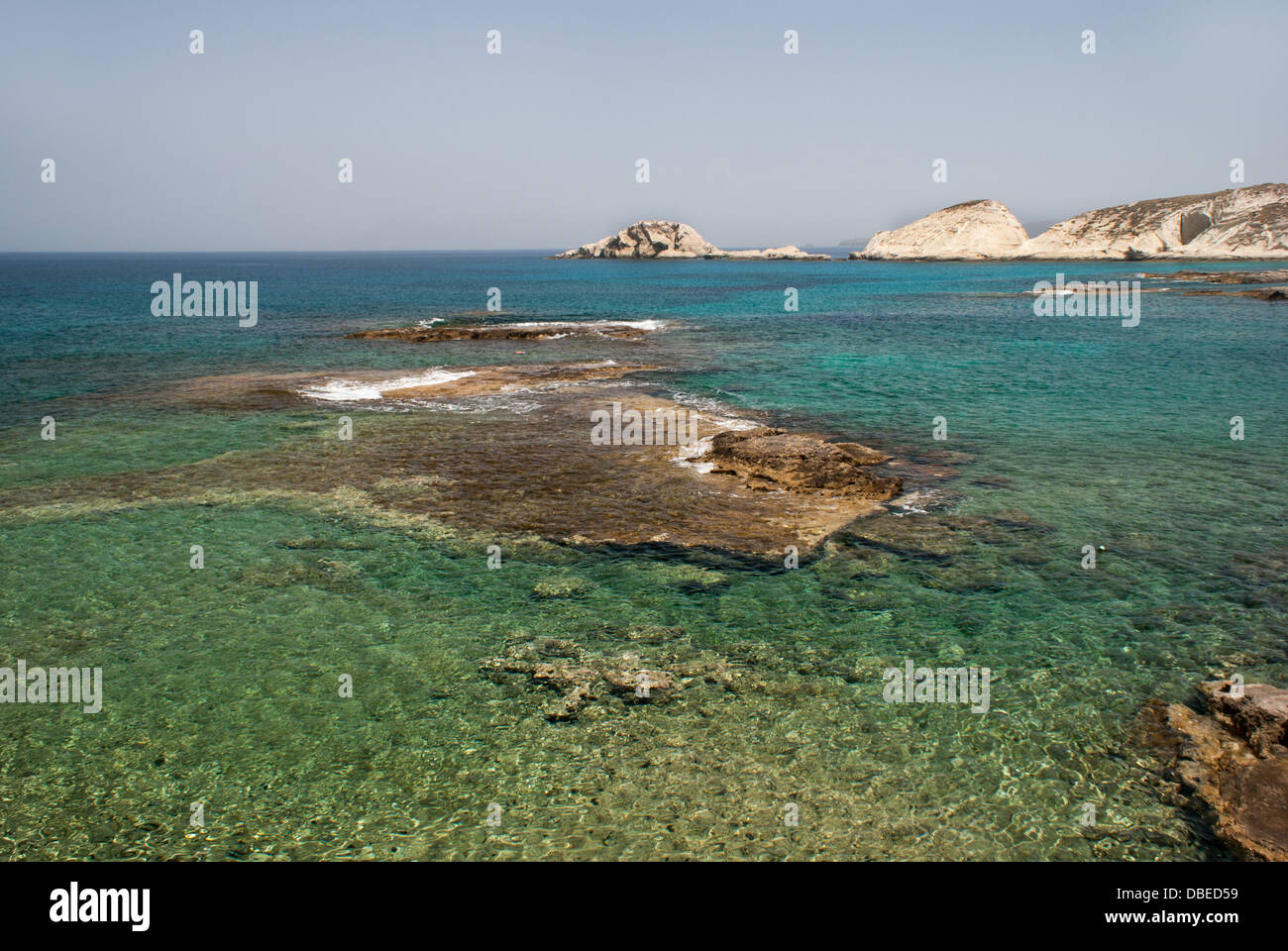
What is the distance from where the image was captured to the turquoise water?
28.5ft

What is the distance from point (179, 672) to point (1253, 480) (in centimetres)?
2329

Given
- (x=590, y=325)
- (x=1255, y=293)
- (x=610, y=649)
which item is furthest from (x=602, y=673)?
(x=1255, y=293)

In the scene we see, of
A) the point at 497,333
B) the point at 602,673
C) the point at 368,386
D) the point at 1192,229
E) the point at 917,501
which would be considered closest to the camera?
the point at 602,673

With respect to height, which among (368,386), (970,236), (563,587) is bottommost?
(563,587)

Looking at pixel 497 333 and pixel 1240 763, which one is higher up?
pixel 497 333

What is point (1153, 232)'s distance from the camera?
497ft

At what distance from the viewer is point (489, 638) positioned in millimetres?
12523

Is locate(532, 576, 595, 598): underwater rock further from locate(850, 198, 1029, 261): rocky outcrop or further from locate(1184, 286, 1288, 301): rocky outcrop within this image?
locate(850, 198, 1029, 261): rocky outcrop

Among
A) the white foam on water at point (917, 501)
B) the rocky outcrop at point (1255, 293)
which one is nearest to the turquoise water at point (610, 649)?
the white foam on water at point (917, 501)

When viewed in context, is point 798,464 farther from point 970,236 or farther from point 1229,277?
point 970,236

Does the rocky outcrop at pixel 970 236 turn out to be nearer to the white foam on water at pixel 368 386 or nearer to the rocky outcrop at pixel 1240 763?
the white foam on water at pixel 368 386

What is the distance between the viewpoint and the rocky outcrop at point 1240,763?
27.0 feet

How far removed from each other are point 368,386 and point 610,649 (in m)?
24.9
